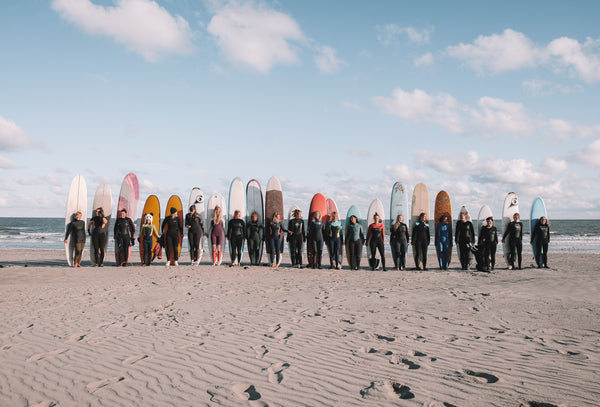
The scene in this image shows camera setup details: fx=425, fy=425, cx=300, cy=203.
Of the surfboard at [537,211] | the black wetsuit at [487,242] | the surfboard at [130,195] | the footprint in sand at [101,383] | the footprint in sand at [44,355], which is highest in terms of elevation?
the surfboard at [130,195]

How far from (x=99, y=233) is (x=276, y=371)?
29.9 ft

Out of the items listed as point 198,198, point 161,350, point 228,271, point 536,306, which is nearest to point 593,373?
point 536,306

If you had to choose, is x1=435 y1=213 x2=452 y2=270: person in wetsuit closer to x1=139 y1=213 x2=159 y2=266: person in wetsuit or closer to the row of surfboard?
the row of surfboard

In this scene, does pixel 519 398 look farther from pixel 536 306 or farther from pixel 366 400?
pixel 536 306

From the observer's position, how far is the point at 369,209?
485 inches

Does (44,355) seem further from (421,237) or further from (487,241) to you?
(487,241)

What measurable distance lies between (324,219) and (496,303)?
603 cm

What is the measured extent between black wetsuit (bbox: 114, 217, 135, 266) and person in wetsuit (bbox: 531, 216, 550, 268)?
1071 centimetres

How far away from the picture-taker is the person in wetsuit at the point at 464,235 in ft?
34.9

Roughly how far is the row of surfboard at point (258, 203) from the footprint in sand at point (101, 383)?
851 cm


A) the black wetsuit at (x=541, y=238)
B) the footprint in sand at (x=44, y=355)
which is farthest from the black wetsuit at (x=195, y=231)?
the black wetsuit at (x=541, y=238)

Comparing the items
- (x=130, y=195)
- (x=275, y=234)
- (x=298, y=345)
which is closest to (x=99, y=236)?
(x=130, y=195)

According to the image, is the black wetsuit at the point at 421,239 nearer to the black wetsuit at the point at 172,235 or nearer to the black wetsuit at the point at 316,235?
the black wetsuit at the point at 316,235

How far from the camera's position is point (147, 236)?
11.3 meters
